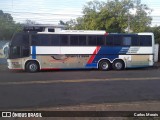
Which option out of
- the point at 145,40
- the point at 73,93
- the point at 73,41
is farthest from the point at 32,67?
the point at 73,93

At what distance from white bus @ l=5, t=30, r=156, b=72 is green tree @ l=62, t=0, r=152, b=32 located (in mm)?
18435

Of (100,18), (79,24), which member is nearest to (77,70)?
(100,18)

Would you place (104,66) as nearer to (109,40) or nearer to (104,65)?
(104,65)

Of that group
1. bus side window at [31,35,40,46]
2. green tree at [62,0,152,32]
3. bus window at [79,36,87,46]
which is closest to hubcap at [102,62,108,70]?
bus window at [79,36,87,46]

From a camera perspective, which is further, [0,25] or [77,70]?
[0,25]

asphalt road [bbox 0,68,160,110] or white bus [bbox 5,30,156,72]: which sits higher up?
white bus [bbox 5,30,156,72]

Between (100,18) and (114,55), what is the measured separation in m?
20.5

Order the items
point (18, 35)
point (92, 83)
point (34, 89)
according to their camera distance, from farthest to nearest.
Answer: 1. point (18, 35)
2. point (92, 83)
3. point (34, 89)

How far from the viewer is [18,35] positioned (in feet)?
79.5

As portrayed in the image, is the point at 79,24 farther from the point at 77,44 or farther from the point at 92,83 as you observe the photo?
the point at 92,83

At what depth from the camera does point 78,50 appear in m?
25.2

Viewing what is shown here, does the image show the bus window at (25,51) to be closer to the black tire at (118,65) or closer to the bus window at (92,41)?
the bus window at (92,41)

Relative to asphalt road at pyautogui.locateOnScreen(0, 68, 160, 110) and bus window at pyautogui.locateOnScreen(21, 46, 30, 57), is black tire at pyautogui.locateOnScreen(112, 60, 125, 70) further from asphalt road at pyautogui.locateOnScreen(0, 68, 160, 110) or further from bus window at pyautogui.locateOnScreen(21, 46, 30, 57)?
asphalt road at pyautogui.locateOnScreen(0, 68, 160, 110)

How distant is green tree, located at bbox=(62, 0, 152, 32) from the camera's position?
45.7 metres
